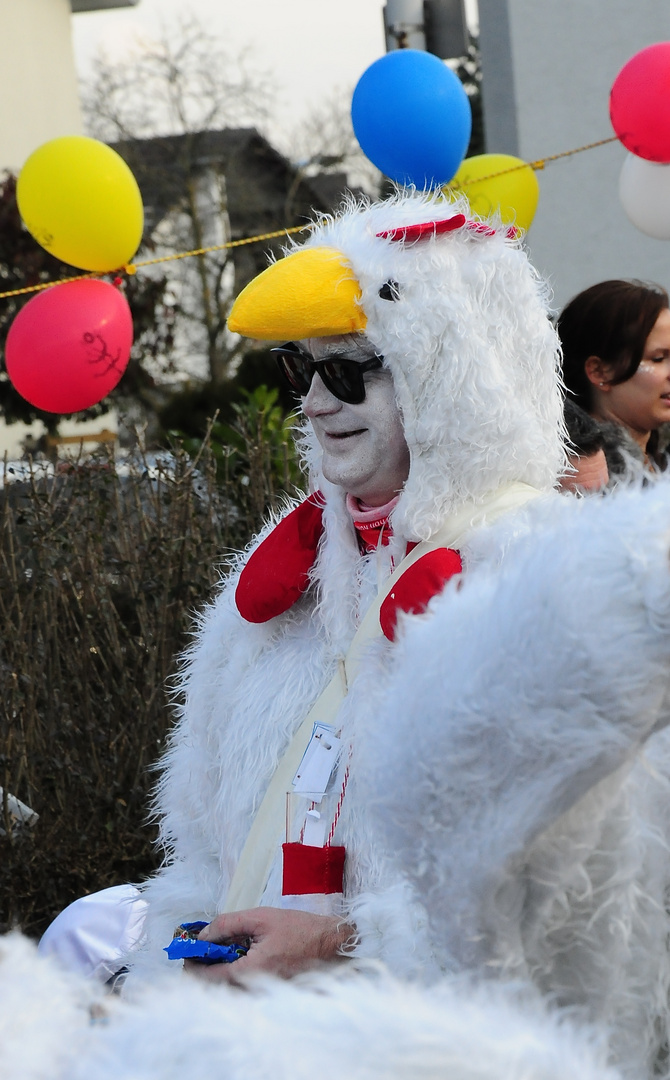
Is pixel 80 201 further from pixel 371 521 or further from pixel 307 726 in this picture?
pixel 307 726

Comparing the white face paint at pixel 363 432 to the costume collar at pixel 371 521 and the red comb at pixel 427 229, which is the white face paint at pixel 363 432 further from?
the red comb at pixel 427 229

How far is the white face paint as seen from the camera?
189 centimetres

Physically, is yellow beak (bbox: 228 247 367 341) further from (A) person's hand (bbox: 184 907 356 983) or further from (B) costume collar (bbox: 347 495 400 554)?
(A) person's hand (bbox: 184 907 356 983)

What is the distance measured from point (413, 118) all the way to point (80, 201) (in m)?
0.97

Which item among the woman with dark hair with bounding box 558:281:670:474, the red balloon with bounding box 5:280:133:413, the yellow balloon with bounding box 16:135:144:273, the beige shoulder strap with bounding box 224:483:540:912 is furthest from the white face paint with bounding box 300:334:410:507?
the yellow balloon with bounding box 16:135:144:273

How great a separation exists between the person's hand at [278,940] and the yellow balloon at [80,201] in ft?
7.26

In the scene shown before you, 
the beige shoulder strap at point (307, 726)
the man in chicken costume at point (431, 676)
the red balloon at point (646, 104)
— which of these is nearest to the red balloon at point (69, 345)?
the man in chicken costume at point (431, 676)

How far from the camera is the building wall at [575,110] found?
8047 mm

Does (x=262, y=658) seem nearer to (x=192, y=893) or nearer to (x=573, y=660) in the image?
(x=192, y=893)

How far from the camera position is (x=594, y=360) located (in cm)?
330

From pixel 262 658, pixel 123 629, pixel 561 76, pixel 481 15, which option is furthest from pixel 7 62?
pixel 262 658

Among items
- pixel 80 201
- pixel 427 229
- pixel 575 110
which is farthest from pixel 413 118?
pixel 575 110

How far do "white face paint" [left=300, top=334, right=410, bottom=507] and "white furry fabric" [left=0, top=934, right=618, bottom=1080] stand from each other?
3.93 feet

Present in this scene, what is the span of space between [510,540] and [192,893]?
2.99 feet
